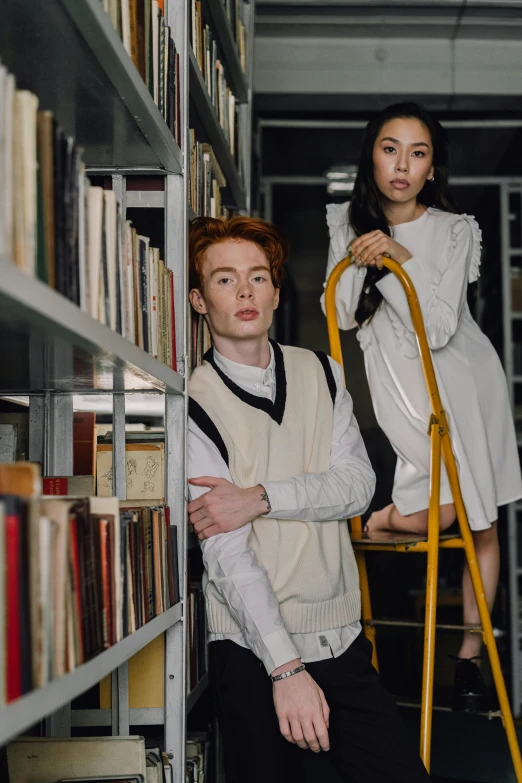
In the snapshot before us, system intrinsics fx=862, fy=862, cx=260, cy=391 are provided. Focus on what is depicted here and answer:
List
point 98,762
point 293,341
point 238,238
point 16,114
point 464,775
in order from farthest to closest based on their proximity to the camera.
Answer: point 293,341, point 464,775, point 238,238, point 98,762, point 16,114

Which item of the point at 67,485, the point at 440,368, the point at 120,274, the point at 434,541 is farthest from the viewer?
the point at 440,368

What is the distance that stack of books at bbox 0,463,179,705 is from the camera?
83 cm

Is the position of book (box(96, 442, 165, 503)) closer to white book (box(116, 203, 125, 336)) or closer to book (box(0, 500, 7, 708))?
white book (box(116, 203, 125, 336))

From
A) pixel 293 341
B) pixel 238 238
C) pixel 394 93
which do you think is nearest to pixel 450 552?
pixel 293 341

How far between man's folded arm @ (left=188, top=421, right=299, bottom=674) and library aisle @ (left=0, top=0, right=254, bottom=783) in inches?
3.2

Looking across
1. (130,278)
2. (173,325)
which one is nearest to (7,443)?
(173,325)

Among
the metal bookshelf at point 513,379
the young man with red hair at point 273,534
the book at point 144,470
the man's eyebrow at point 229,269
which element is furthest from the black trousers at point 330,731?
the metal bookshelf at point 513,379

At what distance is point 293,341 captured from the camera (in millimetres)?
4648

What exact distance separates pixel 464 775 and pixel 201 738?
3.72 ft

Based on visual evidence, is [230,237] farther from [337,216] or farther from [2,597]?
[2,597]

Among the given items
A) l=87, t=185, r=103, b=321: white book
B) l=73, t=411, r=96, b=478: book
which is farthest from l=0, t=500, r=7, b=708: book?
l=73, t=411, r=96, b=478: book

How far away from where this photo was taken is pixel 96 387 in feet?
5.54

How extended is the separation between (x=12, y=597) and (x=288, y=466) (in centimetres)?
107

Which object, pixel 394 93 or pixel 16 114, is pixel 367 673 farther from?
pixel 394 93
